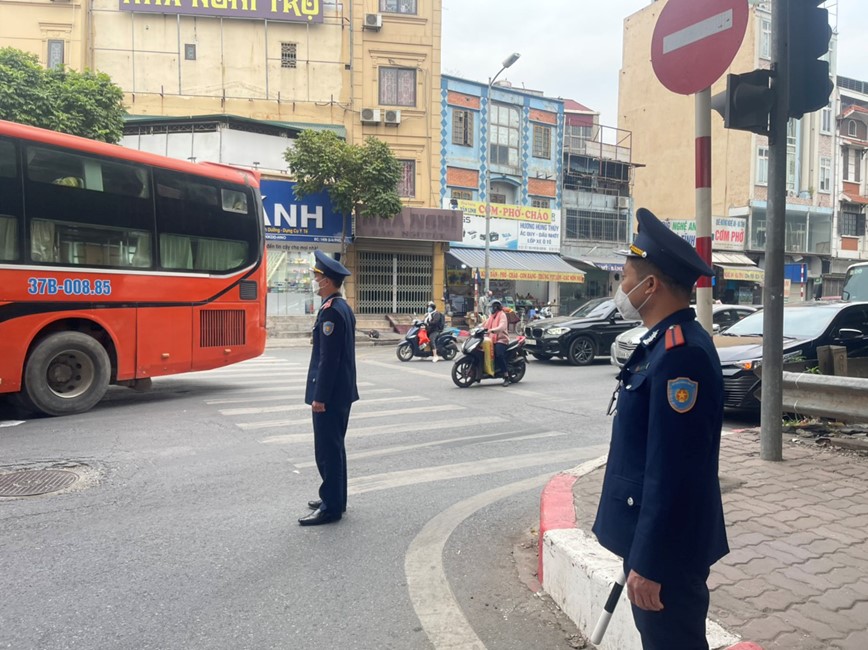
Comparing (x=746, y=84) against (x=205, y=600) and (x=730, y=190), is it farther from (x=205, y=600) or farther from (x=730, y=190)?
(x=730, y=190)

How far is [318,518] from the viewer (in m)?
4.49

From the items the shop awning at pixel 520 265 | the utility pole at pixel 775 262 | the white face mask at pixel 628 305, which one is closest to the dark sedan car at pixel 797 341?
the utility pole at pixel 775 262

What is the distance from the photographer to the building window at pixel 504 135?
92.0ft

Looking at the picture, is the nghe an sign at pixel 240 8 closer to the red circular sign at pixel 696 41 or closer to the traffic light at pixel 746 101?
the traffic light at pixel 746 101

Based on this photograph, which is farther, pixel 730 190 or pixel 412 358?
pixel 730 190

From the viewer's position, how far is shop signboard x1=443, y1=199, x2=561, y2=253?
27422mm

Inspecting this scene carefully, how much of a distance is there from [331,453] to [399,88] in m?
24.1

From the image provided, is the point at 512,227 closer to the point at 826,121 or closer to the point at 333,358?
the point at 826,121

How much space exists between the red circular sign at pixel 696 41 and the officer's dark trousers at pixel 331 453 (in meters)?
2.92

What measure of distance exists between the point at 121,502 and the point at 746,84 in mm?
5541

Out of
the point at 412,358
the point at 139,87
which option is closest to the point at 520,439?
the point at 412,358

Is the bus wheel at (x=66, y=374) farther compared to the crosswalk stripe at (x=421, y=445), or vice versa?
the bus wheel at (x=66, y=374)

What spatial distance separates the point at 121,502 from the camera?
4871mm

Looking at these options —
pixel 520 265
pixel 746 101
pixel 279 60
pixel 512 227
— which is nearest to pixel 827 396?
pixel 746 101
